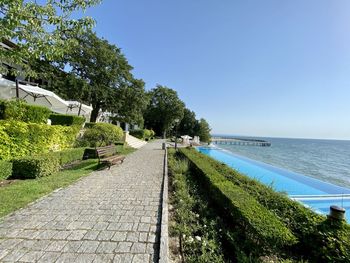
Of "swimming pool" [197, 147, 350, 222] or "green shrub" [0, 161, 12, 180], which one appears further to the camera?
"swimming pool" [197, 147, 350, 222]

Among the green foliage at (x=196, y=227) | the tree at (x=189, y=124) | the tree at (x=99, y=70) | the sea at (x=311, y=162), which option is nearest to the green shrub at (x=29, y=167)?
the green foliage at (x=196, y=227)

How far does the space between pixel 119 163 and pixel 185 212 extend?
7.52m

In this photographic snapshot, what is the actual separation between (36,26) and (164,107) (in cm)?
4815

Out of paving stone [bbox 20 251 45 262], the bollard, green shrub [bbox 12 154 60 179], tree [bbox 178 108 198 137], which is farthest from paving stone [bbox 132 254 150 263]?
tree [bbox 178 108 198 137]

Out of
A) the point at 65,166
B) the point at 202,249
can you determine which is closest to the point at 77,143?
the point at 65,166

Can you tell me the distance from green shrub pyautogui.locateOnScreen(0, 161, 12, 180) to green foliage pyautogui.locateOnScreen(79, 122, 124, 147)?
6515 mm

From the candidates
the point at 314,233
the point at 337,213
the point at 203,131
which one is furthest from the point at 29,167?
the point at 203,131

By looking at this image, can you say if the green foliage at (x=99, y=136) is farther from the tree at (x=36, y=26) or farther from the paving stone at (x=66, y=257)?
the paving stone at (x=66, y=257)

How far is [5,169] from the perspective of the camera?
6.30 m

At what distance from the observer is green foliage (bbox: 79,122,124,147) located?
13686 mm

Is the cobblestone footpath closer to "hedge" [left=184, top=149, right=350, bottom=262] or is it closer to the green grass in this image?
the green grass

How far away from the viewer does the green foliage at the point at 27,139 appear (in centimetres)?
688

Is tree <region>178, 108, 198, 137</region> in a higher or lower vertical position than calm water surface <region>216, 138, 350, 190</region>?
higher

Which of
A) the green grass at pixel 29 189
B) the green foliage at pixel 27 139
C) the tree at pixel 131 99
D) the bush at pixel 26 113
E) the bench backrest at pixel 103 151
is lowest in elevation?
the green grass at pixel 29 189
